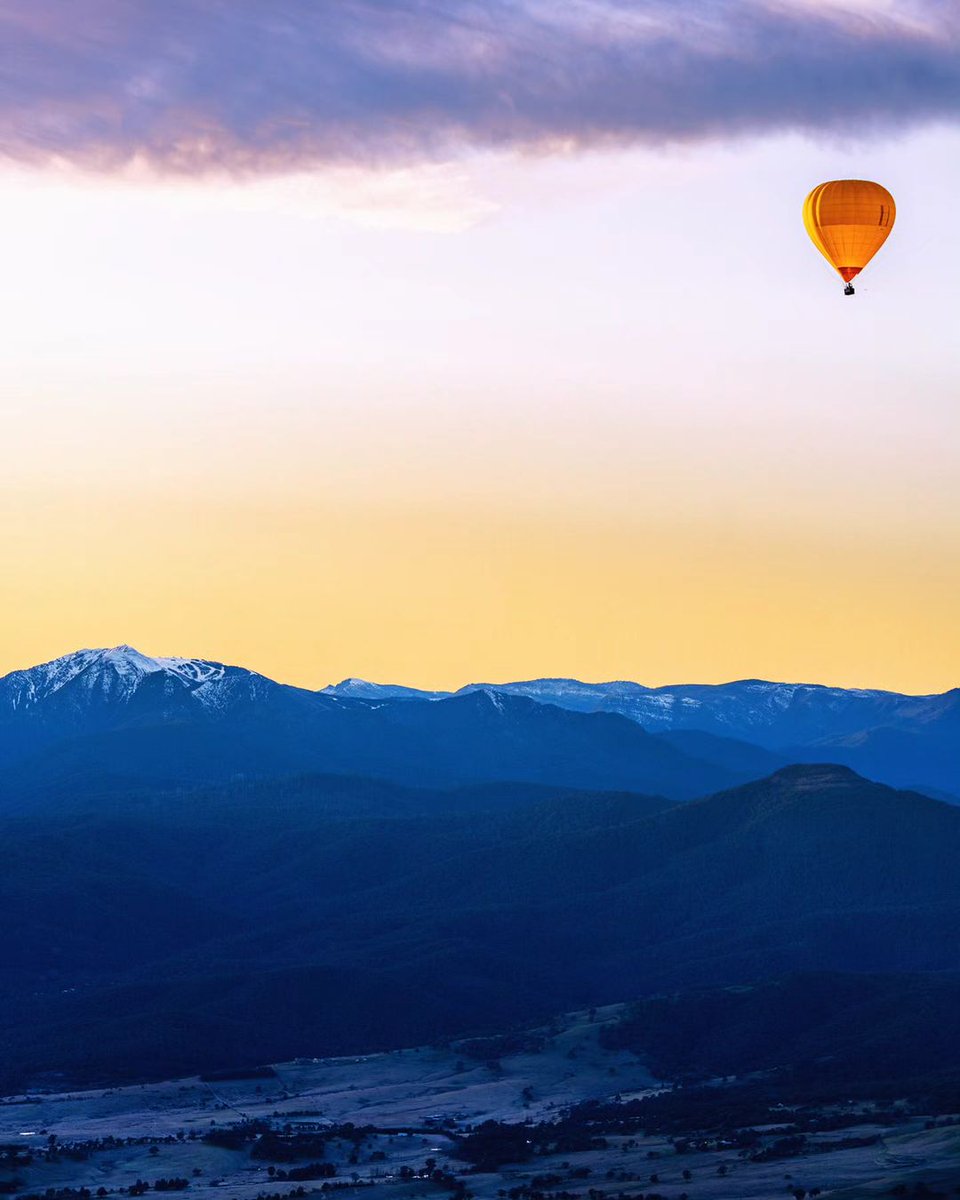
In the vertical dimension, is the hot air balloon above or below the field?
above

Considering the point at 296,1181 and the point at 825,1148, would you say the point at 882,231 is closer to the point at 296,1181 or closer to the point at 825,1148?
the point at 825,1148

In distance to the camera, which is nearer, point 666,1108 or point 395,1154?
point 395,1154

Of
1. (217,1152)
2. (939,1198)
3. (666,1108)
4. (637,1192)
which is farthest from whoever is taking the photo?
(666,1108)

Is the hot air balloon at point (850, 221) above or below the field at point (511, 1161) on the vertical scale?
above

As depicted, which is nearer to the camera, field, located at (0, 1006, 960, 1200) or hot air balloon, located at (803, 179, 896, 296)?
field, located at (0, 1006, 960, 1200)

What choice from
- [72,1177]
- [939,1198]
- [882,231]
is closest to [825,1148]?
[939,1198]

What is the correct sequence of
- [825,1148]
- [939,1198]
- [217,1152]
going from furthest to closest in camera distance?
[217,1152] < [825,1148] < [939,1198]

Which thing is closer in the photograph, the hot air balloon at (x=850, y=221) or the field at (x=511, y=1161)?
the field at (x=511, y=1161)

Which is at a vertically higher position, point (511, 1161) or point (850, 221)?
point (850, 221)
